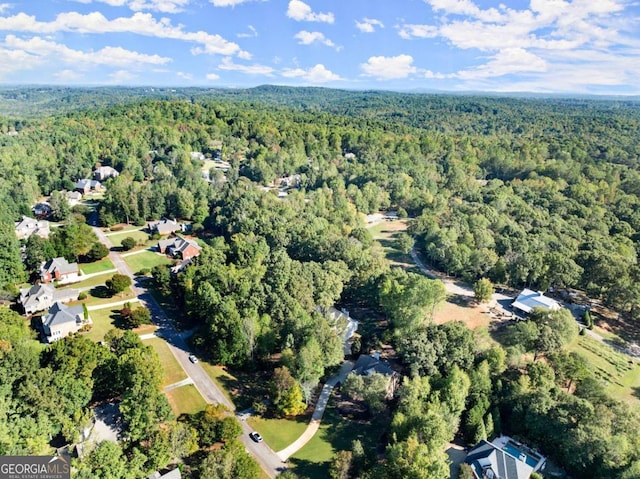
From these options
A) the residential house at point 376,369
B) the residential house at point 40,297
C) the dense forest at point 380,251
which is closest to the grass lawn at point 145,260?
the dense forest at point 380,251

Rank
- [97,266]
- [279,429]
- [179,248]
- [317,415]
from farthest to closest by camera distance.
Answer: [179,248] → [97,266] → [317,415] → [279,429]

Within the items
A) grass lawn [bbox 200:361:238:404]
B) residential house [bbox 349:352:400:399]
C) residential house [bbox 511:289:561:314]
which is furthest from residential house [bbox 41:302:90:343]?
residential house [bbox 511:289:561:314]

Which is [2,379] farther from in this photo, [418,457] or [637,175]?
[637,175]

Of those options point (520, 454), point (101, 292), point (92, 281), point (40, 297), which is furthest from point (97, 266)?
point (520, 454)

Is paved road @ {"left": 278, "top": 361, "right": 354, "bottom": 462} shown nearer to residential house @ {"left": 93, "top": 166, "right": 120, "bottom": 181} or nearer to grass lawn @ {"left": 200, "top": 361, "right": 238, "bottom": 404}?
grass lawn @ {"left": 200, "top": 361, "right": 238, "bottom": 404}

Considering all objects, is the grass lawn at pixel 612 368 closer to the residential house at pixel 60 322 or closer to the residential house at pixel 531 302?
the residential house at pixel 531 302

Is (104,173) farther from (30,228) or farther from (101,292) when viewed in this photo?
(101,292)
